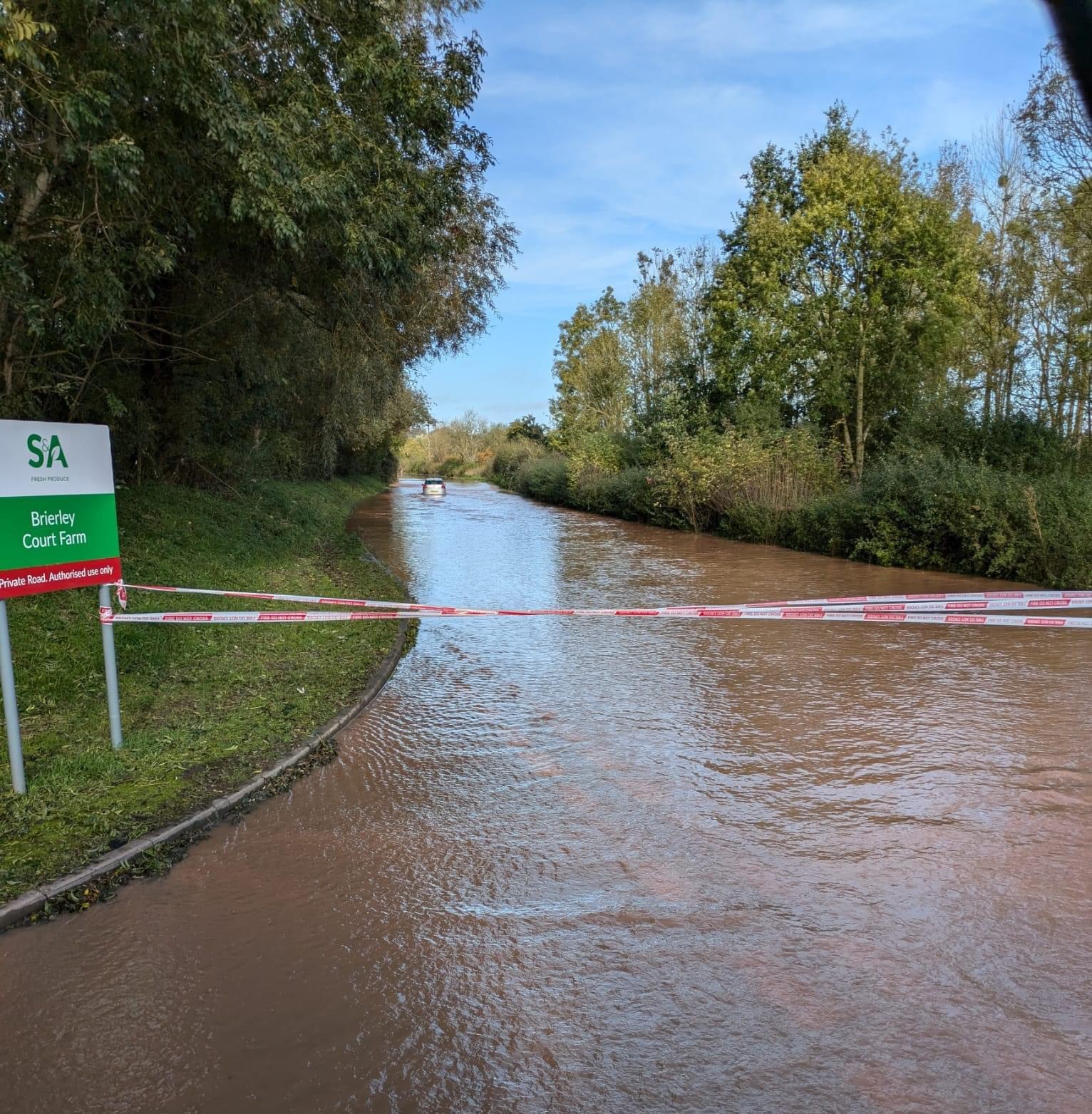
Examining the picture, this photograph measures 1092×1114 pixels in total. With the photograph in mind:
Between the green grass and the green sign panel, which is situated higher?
the green sign panel

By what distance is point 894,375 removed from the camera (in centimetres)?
2383

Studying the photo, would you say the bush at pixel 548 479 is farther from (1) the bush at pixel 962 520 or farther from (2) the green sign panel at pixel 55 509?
(2) the green sign panel at pixel 55 509

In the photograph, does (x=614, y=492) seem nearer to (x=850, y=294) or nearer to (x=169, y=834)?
(x=850, y=294)

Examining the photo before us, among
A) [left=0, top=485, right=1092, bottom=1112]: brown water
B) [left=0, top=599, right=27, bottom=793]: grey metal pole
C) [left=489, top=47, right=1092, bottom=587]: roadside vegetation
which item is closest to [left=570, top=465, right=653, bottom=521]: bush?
[left=489, top=47, right=1092, bottom=587]: roadside vegetation

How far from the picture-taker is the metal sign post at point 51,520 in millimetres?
4586

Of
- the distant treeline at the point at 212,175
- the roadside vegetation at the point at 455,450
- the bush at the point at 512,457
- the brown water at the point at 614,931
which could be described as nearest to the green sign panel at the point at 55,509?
the brown water at the point at 614,931

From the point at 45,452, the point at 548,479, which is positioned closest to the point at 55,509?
the point at 45,452

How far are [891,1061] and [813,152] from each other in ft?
95.6

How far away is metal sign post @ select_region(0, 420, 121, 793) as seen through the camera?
459 cm

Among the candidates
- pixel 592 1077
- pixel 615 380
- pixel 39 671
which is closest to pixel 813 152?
pixel 615 380

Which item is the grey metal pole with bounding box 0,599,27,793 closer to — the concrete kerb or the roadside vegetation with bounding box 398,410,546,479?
the concrete kerb

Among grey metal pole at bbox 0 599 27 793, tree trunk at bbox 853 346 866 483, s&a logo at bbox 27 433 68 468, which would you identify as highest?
tree trunk at bbox 853 346 866 483

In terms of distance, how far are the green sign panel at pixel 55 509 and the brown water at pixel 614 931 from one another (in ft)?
5.98

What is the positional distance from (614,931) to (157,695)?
186 inches
